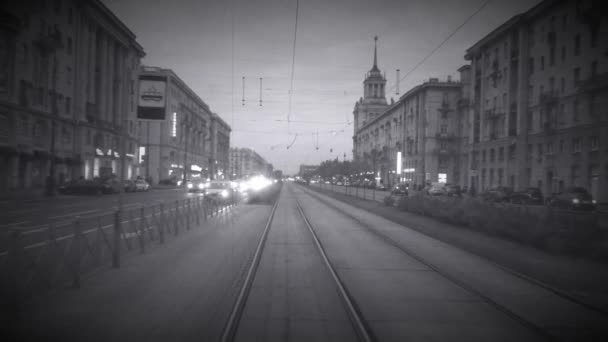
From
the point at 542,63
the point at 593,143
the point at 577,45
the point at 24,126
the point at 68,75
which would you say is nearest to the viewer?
the point at 593,143

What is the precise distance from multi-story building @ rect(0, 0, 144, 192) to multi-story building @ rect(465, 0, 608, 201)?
31.4 m

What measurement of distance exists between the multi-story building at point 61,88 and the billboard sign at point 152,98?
14.9m

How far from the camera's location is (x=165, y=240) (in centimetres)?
1382

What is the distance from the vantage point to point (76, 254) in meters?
7.94

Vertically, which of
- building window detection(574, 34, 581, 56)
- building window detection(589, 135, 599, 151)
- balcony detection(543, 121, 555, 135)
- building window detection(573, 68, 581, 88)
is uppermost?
building window detection(574, 34, 581, 56)

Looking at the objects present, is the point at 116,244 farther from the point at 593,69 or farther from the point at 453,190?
the point at 453,190

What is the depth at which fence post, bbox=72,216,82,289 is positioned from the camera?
7.77 meters

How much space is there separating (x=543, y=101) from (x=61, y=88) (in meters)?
46.1

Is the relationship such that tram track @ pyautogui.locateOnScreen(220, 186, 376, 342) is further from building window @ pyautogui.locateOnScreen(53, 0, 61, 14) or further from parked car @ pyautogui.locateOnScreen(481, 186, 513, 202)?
building window @ pyautogui.locateOnScreen(53, 0, 61, 14)

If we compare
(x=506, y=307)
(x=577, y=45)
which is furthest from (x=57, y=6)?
(x=577, y=45)

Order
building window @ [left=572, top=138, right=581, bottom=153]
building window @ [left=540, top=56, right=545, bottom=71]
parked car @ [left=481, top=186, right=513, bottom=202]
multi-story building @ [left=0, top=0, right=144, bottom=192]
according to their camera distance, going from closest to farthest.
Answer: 1. multi-story building @ [left=0, top=0, right=144, bottom=192]
2. building window @ [left=572, top=138, right=581, bottom=153]
3. parked car @ [left=481, top=186, right=513, bottom=202]
4. building window @ [left=540, top=56, right=545, bottom=71]

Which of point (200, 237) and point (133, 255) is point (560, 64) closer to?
point (200, 237)

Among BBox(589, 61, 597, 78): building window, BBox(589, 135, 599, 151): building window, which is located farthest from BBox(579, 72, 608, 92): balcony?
BBox(589, 135, 599, 151): building window

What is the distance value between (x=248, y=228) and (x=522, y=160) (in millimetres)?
37531
